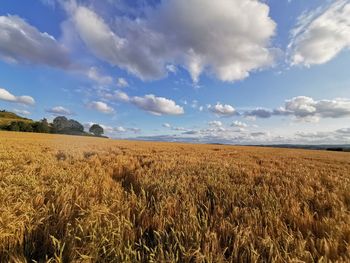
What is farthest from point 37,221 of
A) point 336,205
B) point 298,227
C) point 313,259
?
point 336,205

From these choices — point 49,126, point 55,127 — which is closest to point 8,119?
point 55,127

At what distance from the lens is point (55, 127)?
11388 centimetres

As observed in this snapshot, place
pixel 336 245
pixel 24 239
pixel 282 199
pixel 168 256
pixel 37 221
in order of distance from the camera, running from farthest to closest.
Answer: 1. pixel 282 199
2. pixel 37 221
3. pixel 24 239
4. pixel 336 245
5. pixel 168 256

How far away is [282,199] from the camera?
3.87m

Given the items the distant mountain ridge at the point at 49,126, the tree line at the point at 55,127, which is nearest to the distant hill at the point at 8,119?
the distant mountain ridge at the point at 49,126

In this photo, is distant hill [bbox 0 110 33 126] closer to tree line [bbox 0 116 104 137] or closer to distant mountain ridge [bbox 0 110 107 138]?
distant mountain ridge [bbox 0 110 107 138]

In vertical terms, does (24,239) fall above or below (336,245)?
below

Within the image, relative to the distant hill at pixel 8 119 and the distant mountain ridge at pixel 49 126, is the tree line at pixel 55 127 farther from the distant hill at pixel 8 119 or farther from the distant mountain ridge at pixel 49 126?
the distant hill at pixel 8 119

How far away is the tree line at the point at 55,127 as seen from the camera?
8812cm

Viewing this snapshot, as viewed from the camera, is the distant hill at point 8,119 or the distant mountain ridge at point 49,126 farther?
the distant hill at point 8,119

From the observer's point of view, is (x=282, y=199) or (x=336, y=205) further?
(x=282, y=199)

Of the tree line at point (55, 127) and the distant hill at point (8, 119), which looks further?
the distant hill at point (8, 119)

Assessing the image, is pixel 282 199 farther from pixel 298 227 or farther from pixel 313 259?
pixel 313 259

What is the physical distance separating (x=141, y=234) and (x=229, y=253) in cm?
94
